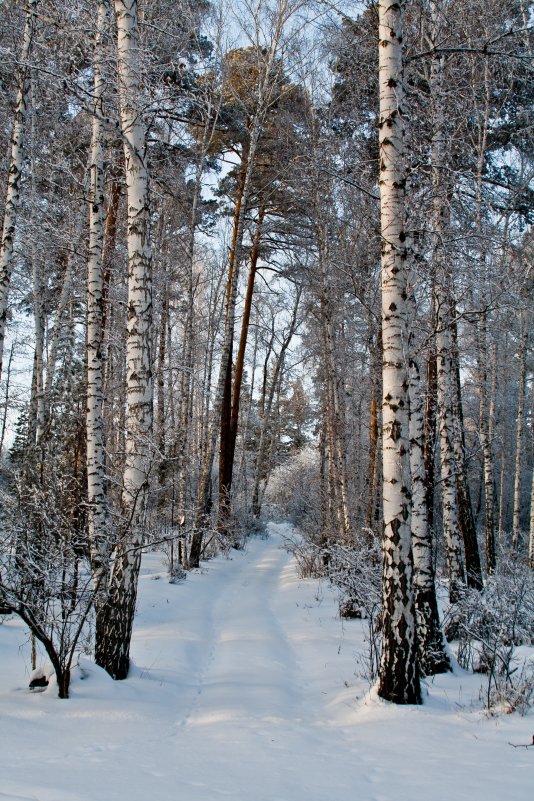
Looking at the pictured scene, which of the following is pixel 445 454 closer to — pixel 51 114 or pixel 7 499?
pixel 7 499

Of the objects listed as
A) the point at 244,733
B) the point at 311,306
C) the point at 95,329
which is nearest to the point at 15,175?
the point at 95,329

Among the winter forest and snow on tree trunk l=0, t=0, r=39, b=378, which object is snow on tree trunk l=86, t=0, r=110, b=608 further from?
snow on tree trunk l=0, t=0, r=39, b=378

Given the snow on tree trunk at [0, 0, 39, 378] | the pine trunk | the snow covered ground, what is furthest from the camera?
the snow on tree trunk at [0, 0, 39, 378]

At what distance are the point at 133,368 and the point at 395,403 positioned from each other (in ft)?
8.19

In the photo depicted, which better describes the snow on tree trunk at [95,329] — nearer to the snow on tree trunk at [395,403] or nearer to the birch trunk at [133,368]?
the birch trunk at [133,368]

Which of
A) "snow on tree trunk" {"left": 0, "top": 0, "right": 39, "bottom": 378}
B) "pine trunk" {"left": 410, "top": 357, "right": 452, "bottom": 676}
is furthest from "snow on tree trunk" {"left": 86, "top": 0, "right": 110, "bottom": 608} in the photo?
"pine trunk" {"left": 410, "top": 357, "right": 452, "bottom": 676}

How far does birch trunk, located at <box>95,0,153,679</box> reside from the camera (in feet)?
15.4

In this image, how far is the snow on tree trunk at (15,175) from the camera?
6531mm

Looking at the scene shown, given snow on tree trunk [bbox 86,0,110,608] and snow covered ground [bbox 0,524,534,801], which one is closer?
snow covered ground [bbox 0,524,534,801]

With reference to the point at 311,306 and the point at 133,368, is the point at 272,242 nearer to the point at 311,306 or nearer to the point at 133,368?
the point at 311,306

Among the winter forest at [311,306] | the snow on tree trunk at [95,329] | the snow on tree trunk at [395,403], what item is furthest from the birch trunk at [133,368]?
the snow on tree trunk at [395,403]

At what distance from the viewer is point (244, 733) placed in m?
3.72

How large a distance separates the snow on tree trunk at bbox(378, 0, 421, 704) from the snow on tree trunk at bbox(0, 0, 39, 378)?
459 cm

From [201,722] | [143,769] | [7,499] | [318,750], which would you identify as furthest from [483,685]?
[7,499]
